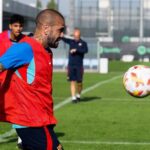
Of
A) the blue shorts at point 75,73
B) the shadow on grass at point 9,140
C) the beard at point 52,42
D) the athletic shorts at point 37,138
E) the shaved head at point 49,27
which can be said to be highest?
the shaved head at point 49,27

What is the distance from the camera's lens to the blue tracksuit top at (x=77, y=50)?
1736 cm

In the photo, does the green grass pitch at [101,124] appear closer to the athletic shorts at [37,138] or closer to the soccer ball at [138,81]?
the soccer ball at [138,81]

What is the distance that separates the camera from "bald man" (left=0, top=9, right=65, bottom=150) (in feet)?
18.0

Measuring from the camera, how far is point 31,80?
18.2ft

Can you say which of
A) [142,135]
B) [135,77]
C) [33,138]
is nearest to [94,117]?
[142,135]

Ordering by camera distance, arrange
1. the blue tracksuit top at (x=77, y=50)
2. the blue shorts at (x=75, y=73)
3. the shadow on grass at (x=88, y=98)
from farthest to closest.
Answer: the shadow on grass at (x=88, y=98) < the blue shorts at (x=75, y=73) < the blue tracksuit top at (x=77, y=50)

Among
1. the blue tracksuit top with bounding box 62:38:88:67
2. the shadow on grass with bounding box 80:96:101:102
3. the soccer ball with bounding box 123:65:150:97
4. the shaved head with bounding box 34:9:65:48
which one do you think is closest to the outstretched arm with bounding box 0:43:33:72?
the shaved head with bounding box 34:9:65:48

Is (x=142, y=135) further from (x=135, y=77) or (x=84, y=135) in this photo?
(x=135, y=77)

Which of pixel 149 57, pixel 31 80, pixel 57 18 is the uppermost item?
pixel 57 18

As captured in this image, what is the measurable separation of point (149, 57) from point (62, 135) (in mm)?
46303

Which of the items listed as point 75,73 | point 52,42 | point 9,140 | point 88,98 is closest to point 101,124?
point 9,140

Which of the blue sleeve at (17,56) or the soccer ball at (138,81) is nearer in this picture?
the blue sleeve at (17,56)

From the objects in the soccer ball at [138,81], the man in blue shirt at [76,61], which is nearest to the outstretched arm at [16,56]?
the soccer ball at [138,81]

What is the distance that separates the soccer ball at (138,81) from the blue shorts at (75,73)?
29.3 feet
